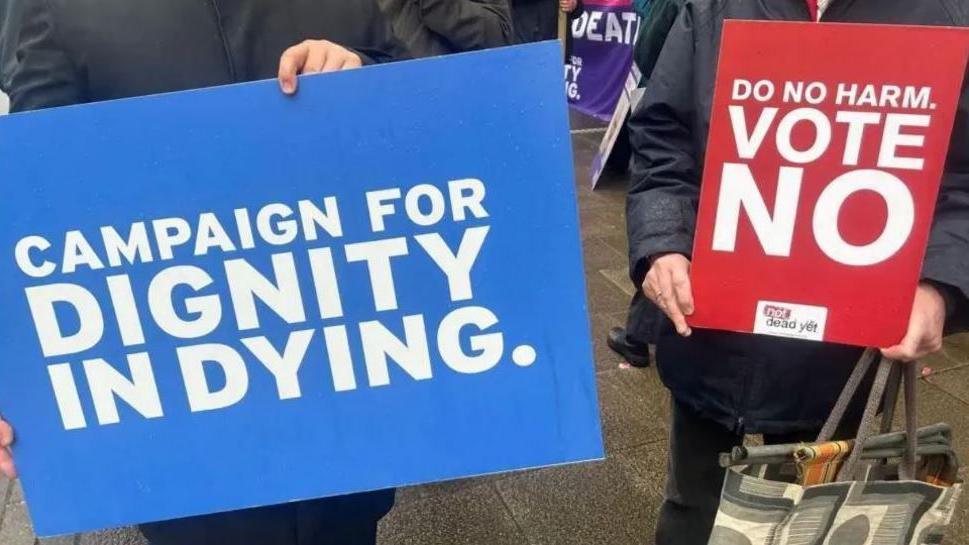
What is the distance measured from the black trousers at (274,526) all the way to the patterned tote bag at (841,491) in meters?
0.59

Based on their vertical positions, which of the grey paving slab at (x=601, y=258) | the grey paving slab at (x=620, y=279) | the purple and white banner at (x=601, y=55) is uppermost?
the purple and white banner at (x=601, y=55)

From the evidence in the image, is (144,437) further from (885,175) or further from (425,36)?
(425,36)

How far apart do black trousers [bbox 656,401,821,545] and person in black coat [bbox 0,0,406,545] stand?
782 millimetres

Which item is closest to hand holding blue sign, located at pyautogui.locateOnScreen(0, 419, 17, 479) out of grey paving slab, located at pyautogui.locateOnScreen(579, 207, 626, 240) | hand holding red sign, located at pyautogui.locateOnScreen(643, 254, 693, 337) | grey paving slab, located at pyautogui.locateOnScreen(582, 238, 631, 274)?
hand holding red sign, located at pyautogui.locateOnScreen(643, 254, 693, 337)

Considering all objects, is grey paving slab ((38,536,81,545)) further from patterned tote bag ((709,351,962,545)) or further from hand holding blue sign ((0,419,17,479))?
patterned tote bag ((709,351,962,545))

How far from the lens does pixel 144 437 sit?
3.69 ft

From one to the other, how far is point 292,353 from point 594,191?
4527 millimetres

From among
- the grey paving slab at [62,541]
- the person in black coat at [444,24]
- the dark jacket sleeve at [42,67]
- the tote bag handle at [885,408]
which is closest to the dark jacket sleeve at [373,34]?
the dark jacket sleeve at [42,67]

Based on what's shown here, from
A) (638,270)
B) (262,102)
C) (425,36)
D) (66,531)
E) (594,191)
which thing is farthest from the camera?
(594,191)

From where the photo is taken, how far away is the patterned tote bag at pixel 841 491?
1020 millimetres

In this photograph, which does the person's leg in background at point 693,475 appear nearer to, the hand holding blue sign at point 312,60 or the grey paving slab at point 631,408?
the hand holding blue sign at point 312,60

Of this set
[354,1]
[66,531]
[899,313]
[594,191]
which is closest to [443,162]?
[354,1]

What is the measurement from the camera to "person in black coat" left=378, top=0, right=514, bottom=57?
2.27m

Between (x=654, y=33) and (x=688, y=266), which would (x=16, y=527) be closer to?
(x=688, y=266)
